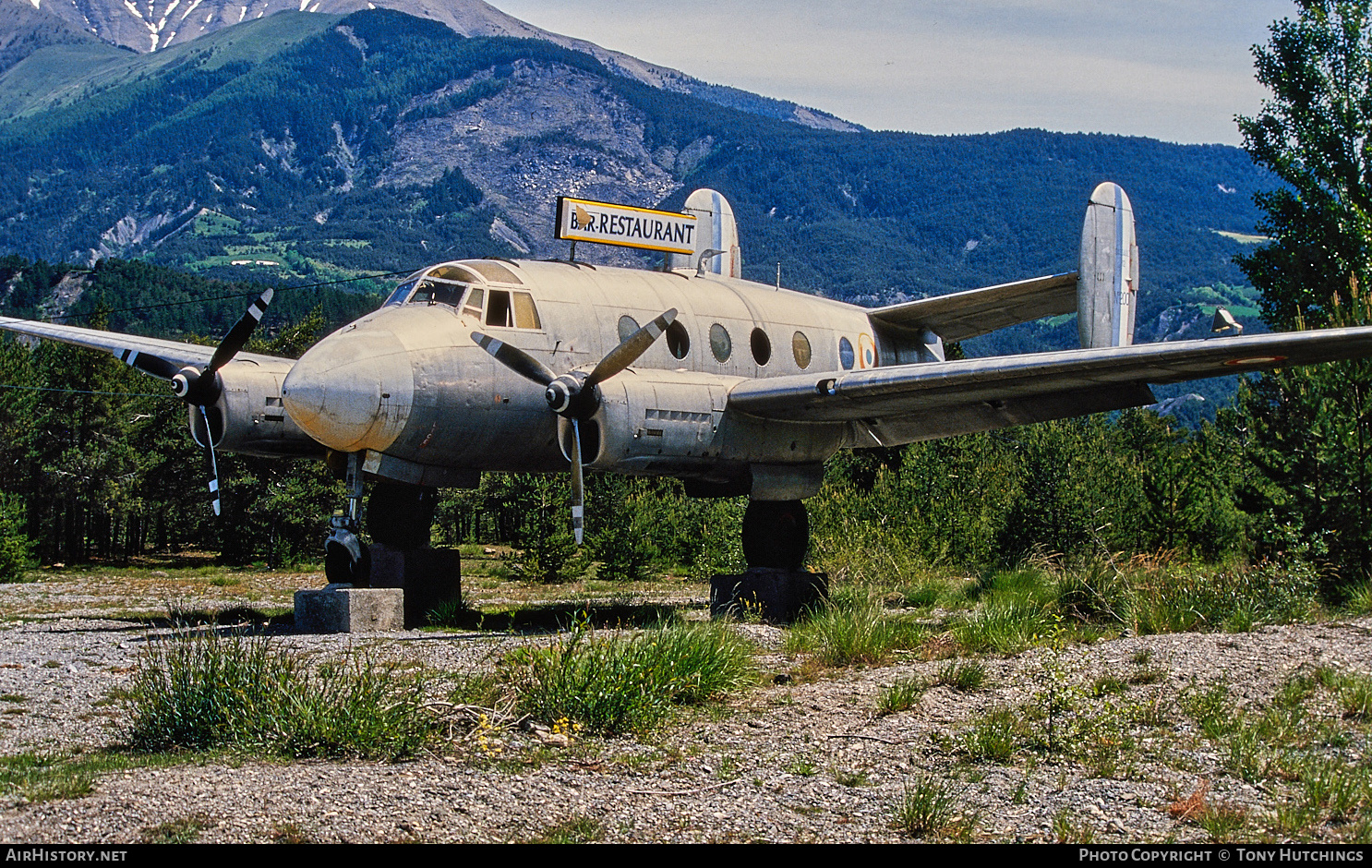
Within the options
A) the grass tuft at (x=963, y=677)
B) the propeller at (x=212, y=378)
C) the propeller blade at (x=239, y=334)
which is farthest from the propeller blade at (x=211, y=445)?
the grass tuft at (x=963, y=677)

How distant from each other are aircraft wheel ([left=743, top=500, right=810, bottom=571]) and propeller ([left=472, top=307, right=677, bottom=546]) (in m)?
4.03

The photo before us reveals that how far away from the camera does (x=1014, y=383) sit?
18.1 metres

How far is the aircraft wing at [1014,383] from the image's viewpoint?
656 inches

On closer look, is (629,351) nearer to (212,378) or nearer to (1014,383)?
(1014,383)

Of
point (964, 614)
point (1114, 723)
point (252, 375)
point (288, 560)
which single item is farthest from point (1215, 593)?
point (288, 560)

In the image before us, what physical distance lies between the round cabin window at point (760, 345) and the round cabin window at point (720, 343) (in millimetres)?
534

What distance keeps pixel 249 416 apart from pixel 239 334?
52.5 inches

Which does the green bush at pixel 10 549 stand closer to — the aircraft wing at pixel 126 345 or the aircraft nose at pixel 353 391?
the aircraft wing at pixel 126 345

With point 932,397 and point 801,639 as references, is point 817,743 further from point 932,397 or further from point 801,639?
point 932,397

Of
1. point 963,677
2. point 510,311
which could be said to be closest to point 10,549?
point 510,311

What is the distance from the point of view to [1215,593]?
16672 mm

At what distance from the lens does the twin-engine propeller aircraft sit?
17172mm

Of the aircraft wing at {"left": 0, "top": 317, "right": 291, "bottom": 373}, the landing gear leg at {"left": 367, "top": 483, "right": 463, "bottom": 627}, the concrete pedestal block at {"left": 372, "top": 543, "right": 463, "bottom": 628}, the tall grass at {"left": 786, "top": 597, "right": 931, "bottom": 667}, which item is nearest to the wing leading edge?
the aircraft wing at {"left": 0, "top": 317, "right": 291, "bottom": 373}

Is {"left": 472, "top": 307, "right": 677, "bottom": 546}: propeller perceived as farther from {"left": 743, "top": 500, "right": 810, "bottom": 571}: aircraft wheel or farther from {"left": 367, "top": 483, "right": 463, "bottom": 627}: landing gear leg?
{"left": 743, "top": 500, "right": 810, "bottom": 571}: aircraft wheel
